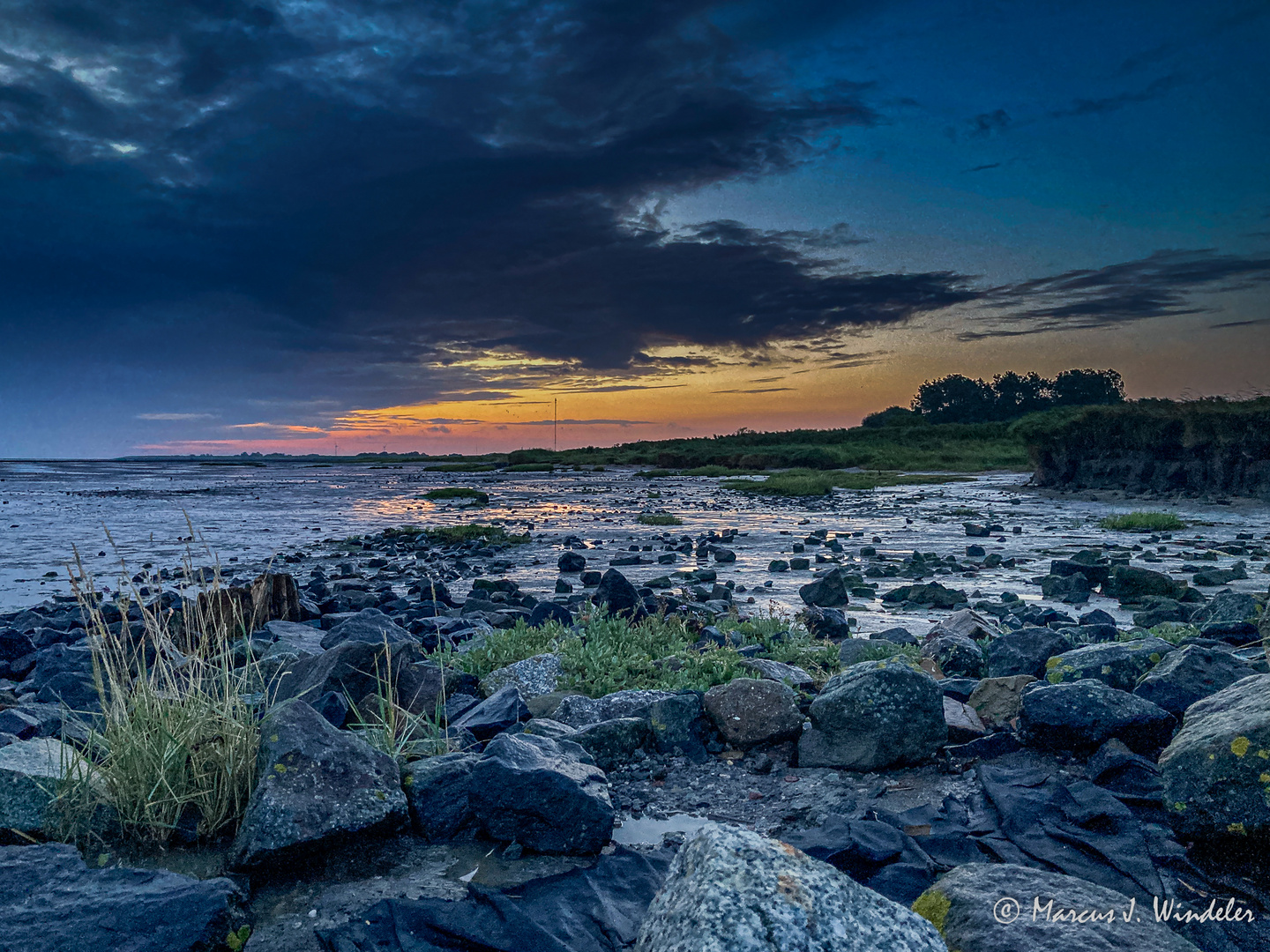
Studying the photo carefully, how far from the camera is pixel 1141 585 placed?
37.7 feet

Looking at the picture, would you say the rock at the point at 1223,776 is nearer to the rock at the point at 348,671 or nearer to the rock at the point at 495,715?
the rock at the point at 495,715

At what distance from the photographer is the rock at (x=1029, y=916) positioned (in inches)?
104

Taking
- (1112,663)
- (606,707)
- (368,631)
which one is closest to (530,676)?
(606,707)

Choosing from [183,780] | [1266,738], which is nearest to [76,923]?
[183,780]

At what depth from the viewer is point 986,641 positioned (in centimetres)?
788

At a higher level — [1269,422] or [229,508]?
[1269,422]

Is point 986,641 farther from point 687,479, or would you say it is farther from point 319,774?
point 687,479

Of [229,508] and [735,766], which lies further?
[229,508]

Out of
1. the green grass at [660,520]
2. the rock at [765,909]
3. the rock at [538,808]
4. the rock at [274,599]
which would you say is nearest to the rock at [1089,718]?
the rock at [538,808]

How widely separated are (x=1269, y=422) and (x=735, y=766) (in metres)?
27.5

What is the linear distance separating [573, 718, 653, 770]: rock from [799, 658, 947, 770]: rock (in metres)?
1.27

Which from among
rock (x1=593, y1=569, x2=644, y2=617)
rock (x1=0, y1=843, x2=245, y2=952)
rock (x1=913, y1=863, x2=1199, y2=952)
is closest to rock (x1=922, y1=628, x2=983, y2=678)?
rock (x1=593, y1=569, x2=644, y2=617)

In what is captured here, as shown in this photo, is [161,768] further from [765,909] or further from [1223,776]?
[1223,776]

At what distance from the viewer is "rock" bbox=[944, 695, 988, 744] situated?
5.43m
